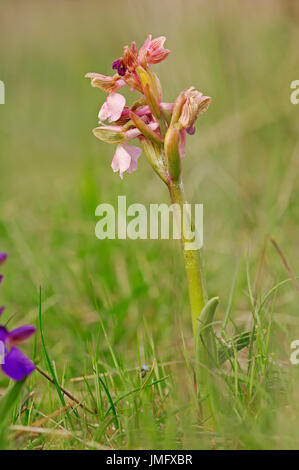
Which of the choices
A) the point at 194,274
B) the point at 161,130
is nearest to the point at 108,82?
the point at 161,130

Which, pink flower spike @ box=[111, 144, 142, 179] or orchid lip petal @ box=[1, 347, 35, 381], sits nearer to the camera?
orchid lip petal @ box=[1, 347, 35, 381]

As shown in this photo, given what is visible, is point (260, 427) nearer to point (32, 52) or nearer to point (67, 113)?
point (67, 113)

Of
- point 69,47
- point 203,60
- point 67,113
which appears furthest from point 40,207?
point 69,47

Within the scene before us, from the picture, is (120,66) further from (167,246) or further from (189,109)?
(167,246)

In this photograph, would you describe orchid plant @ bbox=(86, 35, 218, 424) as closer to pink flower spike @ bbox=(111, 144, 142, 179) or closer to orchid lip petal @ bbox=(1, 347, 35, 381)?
pink flower spike @ bbox=(111, 144, 142, 179)

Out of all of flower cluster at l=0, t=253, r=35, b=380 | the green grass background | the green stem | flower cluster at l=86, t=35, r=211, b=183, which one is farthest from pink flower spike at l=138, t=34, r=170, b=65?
flower cluster at l=0, t=253, r=35, b=380

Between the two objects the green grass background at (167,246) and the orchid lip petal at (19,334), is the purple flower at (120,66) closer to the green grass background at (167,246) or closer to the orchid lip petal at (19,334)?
the green grass background at (167,246)
